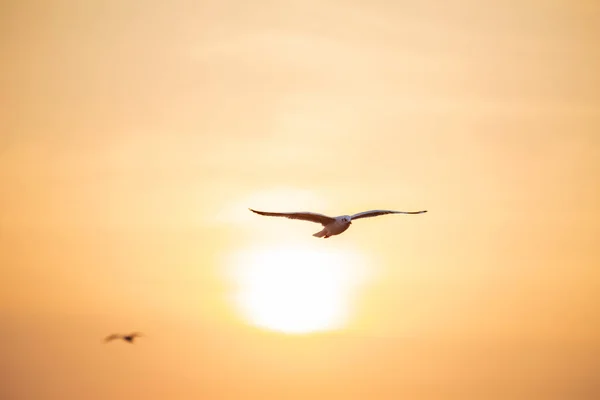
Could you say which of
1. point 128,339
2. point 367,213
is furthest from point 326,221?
point 128,339

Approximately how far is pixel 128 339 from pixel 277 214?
4246 centimetres

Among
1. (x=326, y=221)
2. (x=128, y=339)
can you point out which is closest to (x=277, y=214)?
(x=326, y=221)

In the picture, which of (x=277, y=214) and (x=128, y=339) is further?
(x=128, y=339)

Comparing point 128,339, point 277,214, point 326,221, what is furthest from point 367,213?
point 128,339

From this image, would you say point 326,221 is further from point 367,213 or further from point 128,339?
point 128,339

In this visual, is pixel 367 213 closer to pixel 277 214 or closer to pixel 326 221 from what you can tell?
pixel 326 221

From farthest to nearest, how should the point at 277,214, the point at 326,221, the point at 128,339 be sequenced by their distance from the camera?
1. the point at 128,339
2. the point at 326,221
3. the point at 277,214

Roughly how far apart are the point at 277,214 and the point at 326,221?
22.1 feet

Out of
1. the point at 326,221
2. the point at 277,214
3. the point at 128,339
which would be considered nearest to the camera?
the point at 277,214

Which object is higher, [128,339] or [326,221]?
[128,339]

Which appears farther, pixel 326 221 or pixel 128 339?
pixel 128 339

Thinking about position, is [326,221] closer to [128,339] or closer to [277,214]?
[277,214]

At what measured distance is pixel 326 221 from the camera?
73.1 metres

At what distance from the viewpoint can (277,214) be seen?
2643 inches
